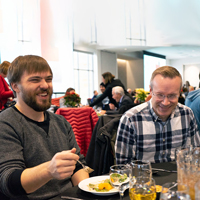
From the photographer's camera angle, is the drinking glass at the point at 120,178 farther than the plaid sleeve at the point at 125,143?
No

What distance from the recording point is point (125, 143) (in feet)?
6.11

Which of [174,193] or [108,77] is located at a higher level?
[108,77]

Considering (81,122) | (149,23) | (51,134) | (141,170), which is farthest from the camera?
(149,23)

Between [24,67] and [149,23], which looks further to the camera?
[149,23]

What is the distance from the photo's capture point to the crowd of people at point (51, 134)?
1.19 m

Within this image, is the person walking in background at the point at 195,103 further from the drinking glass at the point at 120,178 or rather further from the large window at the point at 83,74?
the large window at the point at 83,74

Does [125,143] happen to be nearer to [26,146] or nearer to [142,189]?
[26,146]

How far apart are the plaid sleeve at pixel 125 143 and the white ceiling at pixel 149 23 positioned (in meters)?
8.62

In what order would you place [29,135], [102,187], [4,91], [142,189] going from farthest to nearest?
[4,91], [29,135], [102,187], [142,189]

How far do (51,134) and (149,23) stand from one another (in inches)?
419

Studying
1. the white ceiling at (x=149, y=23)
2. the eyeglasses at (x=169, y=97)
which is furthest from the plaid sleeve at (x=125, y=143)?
the white ceiling at (x=149, y=23)

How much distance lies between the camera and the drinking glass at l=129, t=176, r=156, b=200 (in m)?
0.93

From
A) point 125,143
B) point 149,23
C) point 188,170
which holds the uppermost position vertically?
point 149,23

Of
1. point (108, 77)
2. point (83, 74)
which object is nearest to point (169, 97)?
point (108, 77)
